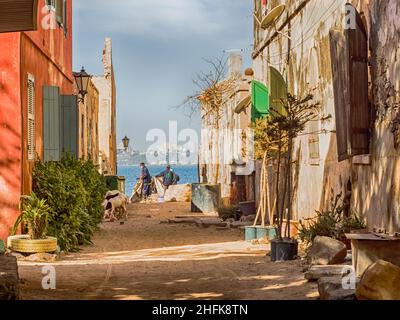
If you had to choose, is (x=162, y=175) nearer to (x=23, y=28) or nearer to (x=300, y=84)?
(x=300, y=84)

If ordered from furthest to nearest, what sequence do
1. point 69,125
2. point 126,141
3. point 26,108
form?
point 126,141
point 69,125
point 26,108

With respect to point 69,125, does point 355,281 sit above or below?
below

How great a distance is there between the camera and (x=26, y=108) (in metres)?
12.0

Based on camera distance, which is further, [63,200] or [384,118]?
[63,200]

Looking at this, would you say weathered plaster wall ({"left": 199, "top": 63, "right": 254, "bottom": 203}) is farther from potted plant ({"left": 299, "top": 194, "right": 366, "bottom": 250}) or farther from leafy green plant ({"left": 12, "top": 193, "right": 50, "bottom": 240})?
leafy green plant ({"left": 12, "top": 193, "right": 50, "bottom": 240})

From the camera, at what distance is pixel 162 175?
35.8m

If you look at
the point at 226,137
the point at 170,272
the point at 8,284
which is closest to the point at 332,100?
the point at 170,272

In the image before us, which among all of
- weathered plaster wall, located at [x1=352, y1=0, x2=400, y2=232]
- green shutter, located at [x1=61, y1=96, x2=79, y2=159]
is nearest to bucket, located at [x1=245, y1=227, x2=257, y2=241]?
green shutter, located at [x1=61, y1=96, x2=79, y2=159]

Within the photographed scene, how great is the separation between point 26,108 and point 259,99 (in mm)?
8085

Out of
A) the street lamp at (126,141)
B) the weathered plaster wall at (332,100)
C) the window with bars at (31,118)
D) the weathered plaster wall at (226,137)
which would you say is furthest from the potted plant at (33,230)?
the street lamp at (126,141)

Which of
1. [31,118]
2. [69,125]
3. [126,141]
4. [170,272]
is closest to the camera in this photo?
[170,272]

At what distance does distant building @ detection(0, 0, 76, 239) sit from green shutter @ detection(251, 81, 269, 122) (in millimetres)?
5612

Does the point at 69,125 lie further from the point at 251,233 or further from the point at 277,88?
the point at 277,88
